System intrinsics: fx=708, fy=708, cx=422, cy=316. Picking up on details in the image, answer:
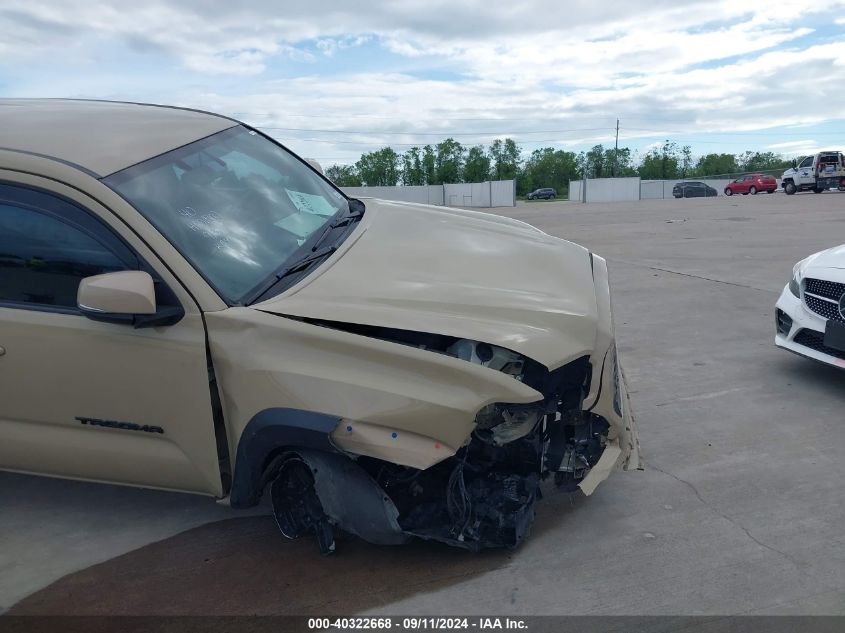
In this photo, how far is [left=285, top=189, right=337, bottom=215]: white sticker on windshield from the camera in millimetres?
3803

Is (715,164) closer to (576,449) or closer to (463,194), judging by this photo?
(463,194)

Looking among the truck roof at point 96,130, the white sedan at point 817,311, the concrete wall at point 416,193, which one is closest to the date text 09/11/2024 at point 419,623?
the truck roof at point 96,130

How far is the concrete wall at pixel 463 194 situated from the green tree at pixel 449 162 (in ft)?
109

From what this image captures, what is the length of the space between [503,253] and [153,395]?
5.85ft

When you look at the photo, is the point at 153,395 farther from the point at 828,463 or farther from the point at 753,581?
the point at 828,463

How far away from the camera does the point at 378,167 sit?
8794 centimetres

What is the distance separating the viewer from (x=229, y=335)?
2.74 metres

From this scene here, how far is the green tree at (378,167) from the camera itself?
286ft

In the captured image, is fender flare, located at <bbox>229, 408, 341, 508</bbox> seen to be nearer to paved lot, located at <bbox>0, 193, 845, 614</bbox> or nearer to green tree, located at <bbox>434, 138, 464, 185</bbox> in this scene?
paved lot, located at <bbox>0, 193, 845, 614</bbox>

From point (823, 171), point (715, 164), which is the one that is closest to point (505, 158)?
point (715, 164)

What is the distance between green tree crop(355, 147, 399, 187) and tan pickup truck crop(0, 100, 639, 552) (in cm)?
8546

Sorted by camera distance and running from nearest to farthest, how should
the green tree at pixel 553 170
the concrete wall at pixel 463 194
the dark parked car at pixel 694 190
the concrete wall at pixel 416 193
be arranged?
the dark parked car at pixel 694 190 → the concrete wall at pixel 463 194 → the concrete wall at pixel 416 193 → the green tree at pixel 553 170

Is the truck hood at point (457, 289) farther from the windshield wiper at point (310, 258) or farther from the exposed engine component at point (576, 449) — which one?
the exposed engine component at point (576, 449)

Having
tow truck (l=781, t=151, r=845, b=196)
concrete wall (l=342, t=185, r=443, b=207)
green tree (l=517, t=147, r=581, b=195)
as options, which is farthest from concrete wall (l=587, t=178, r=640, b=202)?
green tree (l=517, t=147, r=581, b=195)
